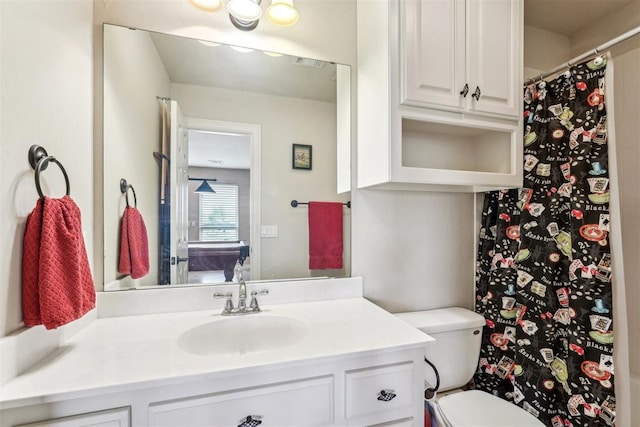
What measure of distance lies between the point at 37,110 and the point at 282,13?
1001 mm

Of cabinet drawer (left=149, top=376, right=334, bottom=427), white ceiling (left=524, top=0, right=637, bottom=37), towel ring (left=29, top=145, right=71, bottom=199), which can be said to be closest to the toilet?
cabinet drawer (left=149, top=376, right=334, bottom=427)

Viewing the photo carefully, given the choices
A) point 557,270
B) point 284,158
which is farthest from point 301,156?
point 557,270

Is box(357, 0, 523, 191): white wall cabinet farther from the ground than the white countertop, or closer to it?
farther from the ground

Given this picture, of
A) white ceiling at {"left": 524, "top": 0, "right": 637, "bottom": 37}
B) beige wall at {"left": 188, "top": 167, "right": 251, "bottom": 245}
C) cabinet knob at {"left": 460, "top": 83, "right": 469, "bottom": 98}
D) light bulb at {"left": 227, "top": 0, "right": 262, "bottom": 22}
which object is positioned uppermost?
white ceiling at {"left": 524, "top": 0, "right": 637, "bottom": 37}

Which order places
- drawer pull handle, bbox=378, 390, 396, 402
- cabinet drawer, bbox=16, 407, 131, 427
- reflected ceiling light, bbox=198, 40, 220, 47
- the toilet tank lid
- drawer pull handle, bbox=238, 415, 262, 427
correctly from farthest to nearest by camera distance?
the toilet tank lid, reflected ceiling light, bbox=198, 40, 220, 47, drawer pull handle, bbox=378, 390, 396, 402, drawer pull handle, bbox=238, 415, 262, 427, cabinet drawer, bbox=16, 407, 131, 427

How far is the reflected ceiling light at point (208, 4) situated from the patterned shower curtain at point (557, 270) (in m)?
1.55

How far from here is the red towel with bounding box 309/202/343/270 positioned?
1456 millimetres

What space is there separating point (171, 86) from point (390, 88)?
3.22ft

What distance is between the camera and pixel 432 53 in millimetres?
1213

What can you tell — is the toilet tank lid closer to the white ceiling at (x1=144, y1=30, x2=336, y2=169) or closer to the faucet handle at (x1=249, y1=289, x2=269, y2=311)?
the faucet handle at (x1=249, y1=289, x2=269, y2=311)

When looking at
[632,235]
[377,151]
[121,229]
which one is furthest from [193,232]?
[632,235]

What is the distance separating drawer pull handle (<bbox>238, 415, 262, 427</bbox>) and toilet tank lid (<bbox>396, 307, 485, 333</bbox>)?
33.6 inches

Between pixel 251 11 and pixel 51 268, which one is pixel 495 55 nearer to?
pixel 251 11

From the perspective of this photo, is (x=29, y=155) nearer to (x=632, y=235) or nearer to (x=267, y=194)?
(x=267, y=194)
